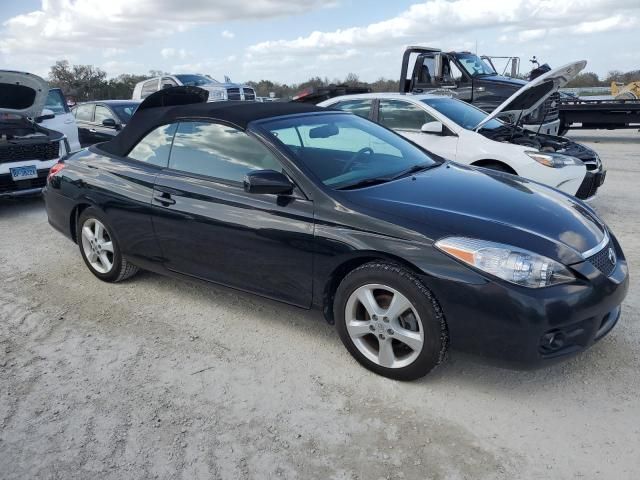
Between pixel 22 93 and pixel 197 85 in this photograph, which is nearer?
pixel 22 93

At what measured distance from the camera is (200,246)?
365 cm

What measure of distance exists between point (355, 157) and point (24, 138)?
5.54 meters

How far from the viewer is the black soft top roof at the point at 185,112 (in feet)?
12.1

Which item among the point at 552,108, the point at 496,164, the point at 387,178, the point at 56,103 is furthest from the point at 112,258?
the point at 552,108

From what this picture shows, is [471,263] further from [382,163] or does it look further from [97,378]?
[97,378]

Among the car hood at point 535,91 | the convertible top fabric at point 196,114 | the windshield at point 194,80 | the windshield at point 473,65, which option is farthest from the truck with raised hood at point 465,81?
the convertible top fabric at point 196,114

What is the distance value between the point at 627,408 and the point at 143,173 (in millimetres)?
3415

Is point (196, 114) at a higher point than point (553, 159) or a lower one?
higher

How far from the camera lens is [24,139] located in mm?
7211

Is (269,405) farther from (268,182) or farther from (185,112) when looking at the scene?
(185,112)

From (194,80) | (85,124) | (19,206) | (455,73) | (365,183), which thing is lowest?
(19,206)

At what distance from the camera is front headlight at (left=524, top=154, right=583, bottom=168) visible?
5.87 metres

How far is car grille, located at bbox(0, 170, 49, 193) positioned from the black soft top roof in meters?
3.12

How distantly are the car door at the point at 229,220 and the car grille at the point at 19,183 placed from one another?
4.17 meters
